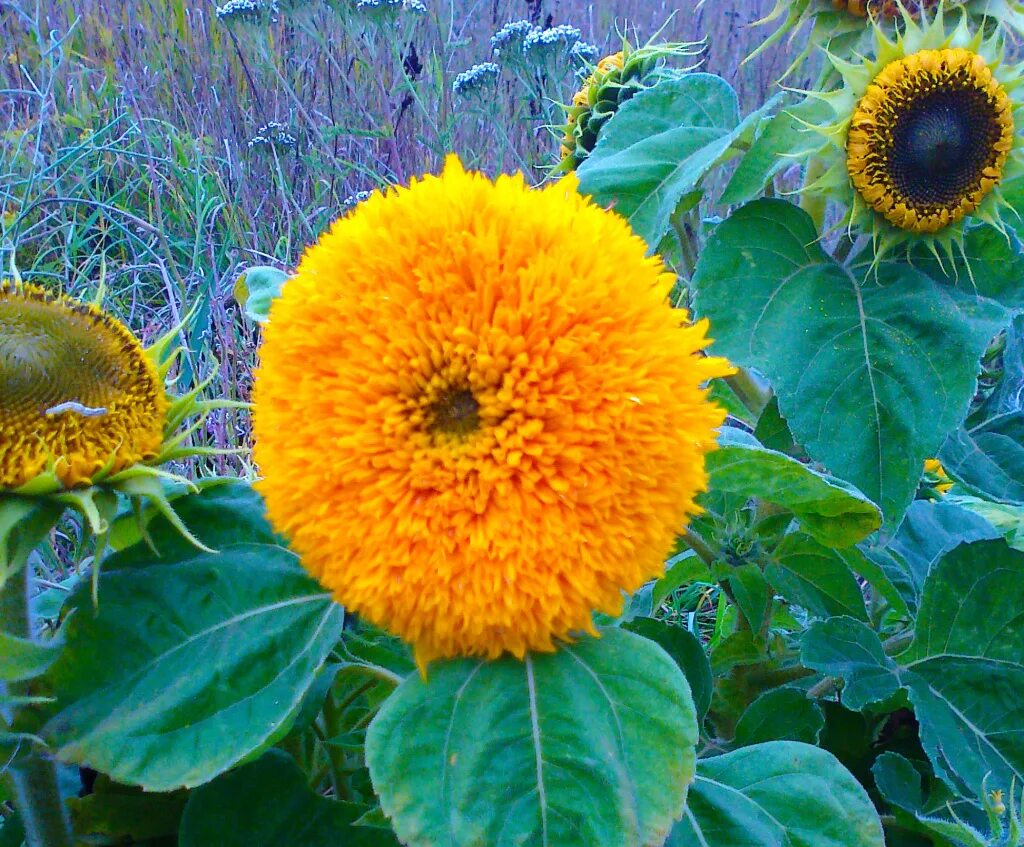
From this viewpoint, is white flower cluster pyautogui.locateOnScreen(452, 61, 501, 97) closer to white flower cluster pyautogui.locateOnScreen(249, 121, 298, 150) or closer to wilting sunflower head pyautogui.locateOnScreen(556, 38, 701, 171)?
white flower cluster pyautogui.locateOnScreen(249, 121, 298, 150)

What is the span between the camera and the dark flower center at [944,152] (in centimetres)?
95

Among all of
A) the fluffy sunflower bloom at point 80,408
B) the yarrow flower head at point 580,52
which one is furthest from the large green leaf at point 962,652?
the yarrow flower head at point 580,52

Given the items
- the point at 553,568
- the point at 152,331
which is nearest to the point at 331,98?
the point at 152,331

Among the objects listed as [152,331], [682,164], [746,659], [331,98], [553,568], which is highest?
[331,98]

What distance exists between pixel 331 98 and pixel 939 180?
3390mm

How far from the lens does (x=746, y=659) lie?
4.27 feet

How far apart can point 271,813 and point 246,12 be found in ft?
10.5

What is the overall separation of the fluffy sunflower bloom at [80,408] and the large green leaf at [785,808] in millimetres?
528

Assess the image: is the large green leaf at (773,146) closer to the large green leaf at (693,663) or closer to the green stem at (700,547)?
the green stem at (700,547)

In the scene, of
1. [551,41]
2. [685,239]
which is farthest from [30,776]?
[551,41]

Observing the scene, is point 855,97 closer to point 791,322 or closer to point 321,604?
point 791,322

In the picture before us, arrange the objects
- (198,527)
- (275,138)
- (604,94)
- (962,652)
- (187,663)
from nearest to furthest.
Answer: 1. (187,663)
2. (198,527)
3. (962,652)
4. (604,94)
5. (275,138)

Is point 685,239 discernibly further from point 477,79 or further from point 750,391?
point 477,79

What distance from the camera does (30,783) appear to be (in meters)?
0.89
